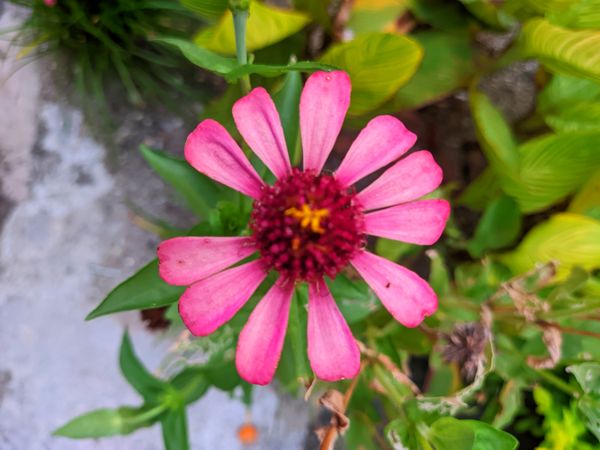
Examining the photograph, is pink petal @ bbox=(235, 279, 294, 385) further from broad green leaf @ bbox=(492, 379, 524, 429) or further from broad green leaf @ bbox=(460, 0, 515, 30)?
broad green leaf @ bbox=(460, 0, 515, 30)

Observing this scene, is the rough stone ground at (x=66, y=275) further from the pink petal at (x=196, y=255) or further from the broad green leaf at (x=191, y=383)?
the pink petal at (x=196, y=255)

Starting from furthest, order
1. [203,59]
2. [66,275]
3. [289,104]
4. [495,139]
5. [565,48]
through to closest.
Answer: [66,275] → [495,139] → [565,48] → [289,104] → [203,59]

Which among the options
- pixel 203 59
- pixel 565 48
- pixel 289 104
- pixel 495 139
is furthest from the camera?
pixel 495 139

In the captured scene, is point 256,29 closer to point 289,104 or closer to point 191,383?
point 289,104

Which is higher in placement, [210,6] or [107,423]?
[210,6]

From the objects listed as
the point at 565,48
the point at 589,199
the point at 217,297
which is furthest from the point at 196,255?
the point at 589,199

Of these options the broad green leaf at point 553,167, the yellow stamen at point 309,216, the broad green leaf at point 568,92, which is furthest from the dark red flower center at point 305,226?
the broad green leaf at point 568,92

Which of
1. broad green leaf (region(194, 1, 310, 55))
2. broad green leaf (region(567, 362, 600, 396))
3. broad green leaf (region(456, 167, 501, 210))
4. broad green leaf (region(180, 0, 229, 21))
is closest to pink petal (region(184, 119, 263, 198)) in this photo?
broad green leaf (region(180, 0, 229, 21))

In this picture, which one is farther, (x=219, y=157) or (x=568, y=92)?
(x=568, y=92)
